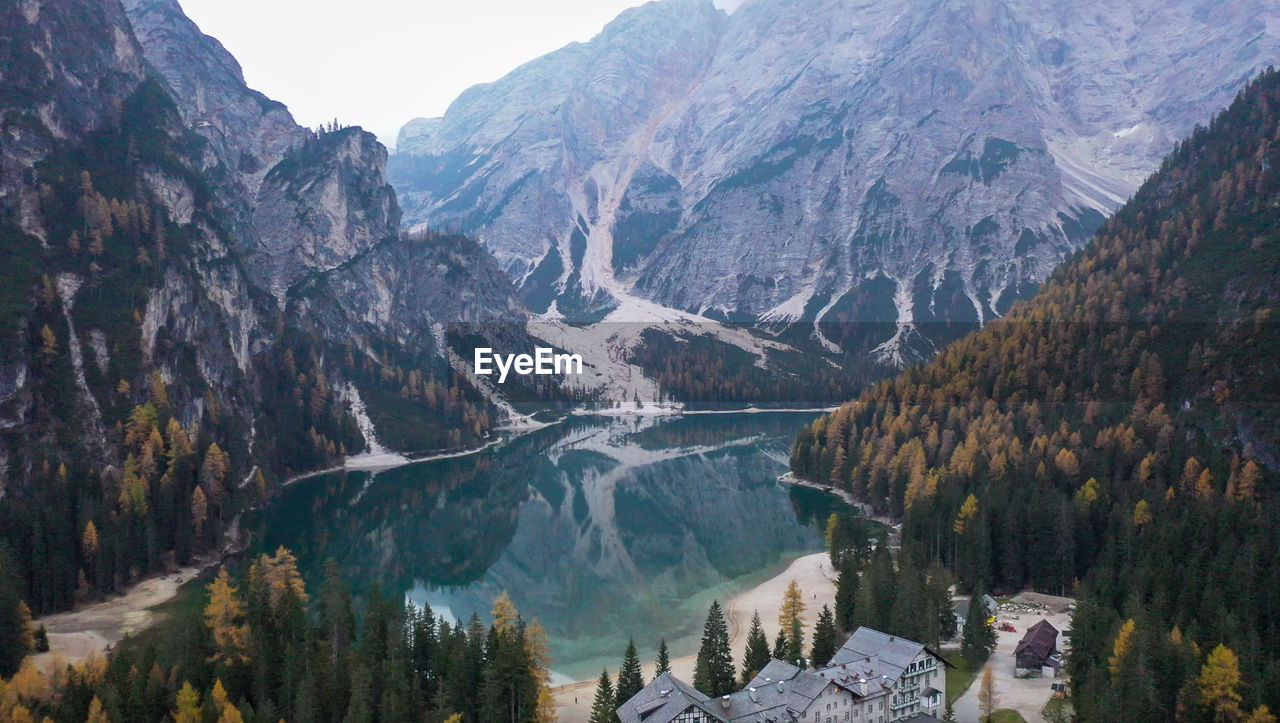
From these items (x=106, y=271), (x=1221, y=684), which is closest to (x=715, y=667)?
(x=1221, y=684)

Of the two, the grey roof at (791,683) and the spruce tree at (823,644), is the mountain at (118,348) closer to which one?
the grey roof at (791,683)

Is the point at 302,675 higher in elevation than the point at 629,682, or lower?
higher

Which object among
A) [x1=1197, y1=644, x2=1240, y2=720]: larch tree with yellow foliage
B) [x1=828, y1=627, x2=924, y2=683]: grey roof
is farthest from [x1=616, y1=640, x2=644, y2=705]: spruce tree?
A: [x1=1197, y1=644, x2=1240, y2=720]: larch tree with yellow foliage

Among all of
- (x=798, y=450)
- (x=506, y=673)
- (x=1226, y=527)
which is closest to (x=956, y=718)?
(x=506, y=673)

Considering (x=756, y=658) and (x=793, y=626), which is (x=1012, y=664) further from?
(x=756, y=658)

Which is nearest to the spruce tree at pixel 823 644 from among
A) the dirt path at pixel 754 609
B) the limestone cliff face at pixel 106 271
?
the dirt path at pixel 754 609

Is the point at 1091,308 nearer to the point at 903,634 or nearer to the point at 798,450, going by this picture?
the point at 798,450

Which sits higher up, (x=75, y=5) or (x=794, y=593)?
(x=75, y=5)
